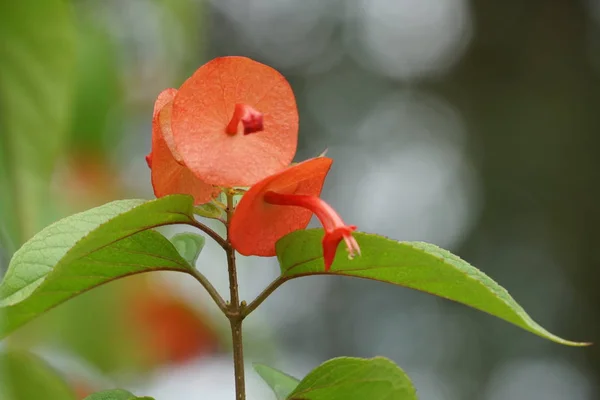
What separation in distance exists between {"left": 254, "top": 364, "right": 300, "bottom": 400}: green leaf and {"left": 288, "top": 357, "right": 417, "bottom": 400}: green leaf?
0.07 m

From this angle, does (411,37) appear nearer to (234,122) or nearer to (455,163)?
(455,163)

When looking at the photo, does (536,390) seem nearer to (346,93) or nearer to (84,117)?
(346,93)

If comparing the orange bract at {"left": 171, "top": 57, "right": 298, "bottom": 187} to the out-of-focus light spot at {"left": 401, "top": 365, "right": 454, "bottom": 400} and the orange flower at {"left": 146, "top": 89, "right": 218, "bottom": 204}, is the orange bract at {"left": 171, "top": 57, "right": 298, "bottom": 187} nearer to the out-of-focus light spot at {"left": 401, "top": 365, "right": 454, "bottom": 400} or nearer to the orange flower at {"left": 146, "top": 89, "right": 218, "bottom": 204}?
the orange flower at {"left": 146, "top": 89, "right": 218, "bottom": 204}

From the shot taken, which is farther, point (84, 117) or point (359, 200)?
point (359, 200)

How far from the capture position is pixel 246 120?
0.25 meters

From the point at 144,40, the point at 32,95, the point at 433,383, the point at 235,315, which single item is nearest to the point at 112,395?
the point at 235,315

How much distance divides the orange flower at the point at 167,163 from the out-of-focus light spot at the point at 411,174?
2528mm

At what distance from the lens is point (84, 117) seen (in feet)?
1.92

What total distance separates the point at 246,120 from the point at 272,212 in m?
0.03

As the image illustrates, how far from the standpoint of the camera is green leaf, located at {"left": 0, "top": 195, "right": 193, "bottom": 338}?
0.73 ft

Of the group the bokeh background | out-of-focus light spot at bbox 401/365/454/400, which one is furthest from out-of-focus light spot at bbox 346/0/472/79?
out-of-focus light spot at bbox 401/365/454/400

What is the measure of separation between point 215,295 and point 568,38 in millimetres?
2816

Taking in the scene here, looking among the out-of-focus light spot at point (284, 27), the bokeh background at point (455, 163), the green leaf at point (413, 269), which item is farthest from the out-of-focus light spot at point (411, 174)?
the green leaf at point (413, 269)

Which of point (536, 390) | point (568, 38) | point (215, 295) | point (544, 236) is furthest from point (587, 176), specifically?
point (215, 295)
